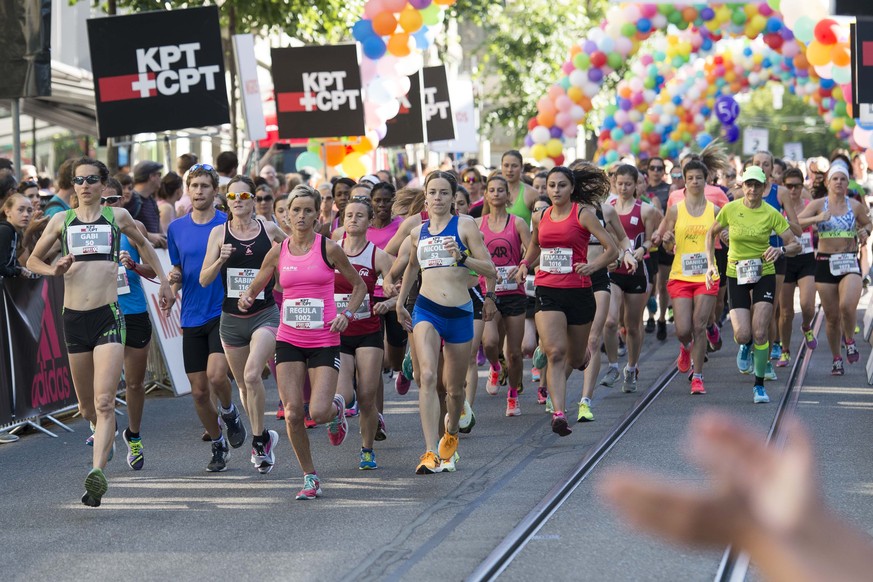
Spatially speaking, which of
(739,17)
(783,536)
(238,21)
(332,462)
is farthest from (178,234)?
(739,17)

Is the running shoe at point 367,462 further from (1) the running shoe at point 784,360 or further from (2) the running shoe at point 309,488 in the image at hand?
(1) the running shoe at point 784,360

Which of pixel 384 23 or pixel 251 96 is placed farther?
pixel 384 23

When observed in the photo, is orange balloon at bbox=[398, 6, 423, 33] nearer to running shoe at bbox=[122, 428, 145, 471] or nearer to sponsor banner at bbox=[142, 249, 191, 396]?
sponsor banner at bbox=[142, 249, 191, 396]

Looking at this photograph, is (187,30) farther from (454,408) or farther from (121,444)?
(454,408)

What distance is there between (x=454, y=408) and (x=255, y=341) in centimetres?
128

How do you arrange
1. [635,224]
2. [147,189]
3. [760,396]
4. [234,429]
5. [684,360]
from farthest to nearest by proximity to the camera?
[635,224], [684,360], [147,189], [760,396], [234,429]

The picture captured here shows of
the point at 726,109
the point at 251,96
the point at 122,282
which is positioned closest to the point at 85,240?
the point at 122,282

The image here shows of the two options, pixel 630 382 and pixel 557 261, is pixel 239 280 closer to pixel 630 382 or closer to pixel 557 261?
pixel 557 261

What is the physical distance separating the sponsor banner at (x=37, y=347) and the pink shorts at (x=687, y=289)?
5156mm

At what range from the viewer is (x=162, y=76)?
13156 millimetres

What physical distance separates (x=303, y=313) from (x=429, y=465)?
49.4 inches

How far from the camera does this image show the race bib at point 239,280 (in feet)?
28.4

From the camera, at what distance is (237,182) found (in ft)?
28.6

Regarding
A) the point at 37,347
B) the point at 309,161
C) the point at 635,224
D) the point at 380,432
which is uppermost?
the point at 309,161
